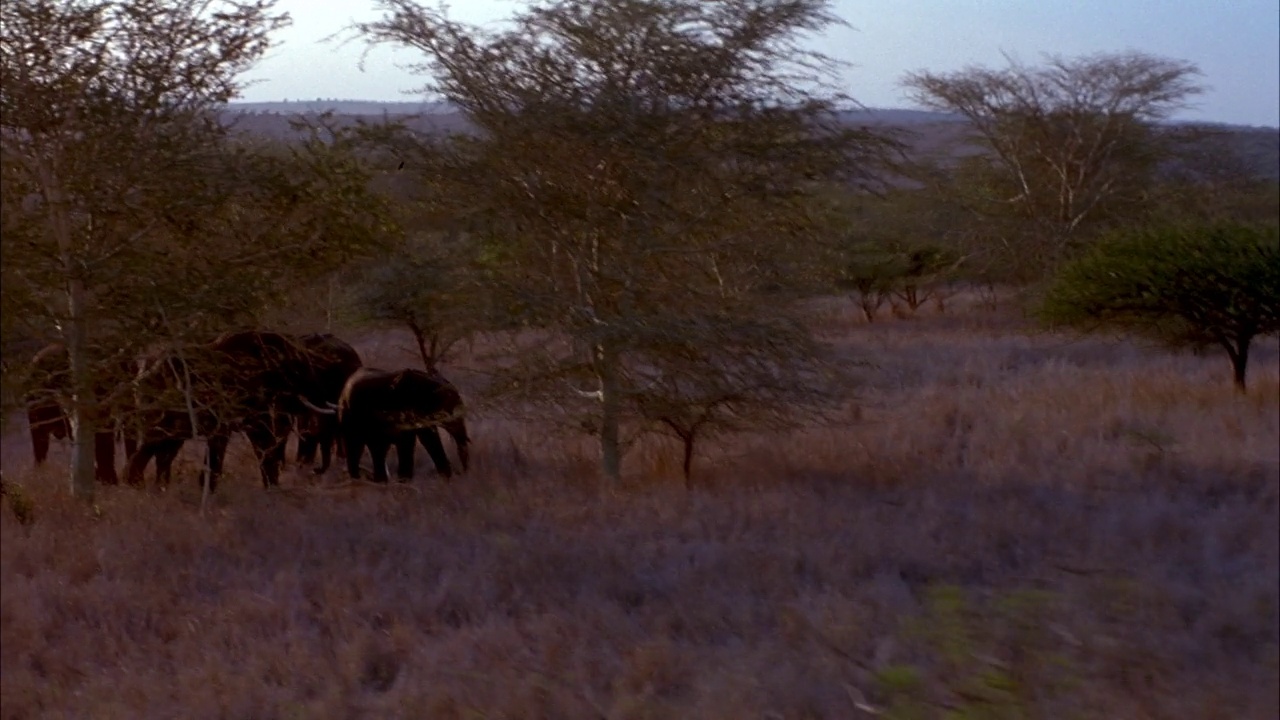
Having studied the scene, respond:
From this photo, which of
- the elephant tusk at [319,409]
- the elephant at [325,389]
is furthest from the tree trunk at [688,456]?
the elephant at [325,389]

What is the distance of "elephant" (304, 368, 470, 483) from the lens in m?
11.3

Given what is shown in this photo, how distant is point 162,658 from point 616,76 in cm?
541

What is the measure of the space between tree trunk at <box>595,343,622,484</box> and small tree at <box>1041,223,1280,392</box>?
5.33 metres

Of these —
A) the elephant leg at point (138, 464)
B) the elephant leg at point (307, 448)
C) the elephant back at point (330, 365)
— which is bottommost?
the elephant leg at point (307, 448)

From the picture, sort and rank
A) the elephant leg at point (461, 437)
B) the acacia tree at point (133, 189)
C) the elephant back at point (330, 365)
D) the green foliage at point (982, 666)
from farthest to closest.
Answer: the elephant back at point (330, 365), the elephant leg at point (461, 437), the acacia tree at point (133, 189), the green foliage at point (982, 666)

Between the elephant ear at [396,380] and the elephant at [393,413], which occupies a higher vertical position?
the elephant ear at [396,380]

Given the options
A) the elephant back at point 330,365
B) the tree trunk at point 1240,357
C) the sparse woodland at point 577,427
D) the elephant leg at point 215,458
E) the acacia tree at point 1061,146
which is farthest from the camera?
the acacia tree at point 1061,146

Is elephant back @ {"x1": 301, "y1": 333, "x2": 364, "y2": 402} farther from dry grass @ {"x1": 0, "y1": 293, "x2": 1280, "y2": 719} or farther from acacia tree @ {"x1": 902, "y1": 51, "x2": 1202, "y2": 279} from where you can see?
acacia tree @ {"x1": 902, "y1": 51, "x2": 1202, "y2": 279}

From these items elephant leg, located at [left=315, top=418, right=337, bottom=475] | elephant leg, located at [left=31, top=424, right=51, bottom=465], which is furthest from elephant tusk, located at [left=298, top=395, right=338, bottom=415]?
elephant leg, located at [left=31, top=424, right=51, bottom=465]

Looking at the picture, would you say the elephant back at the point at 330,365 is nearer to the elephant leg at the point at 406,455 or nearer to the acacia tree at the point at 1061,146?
the elephant leg at the point at 406,455

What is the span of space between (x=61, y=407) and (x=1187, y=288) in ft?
32.4

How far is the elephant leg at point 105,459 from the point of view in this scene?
11477 mm

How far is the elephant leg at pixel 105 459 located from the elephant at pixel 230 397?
16.4 inches

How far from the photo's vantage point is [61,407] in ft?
32.8
